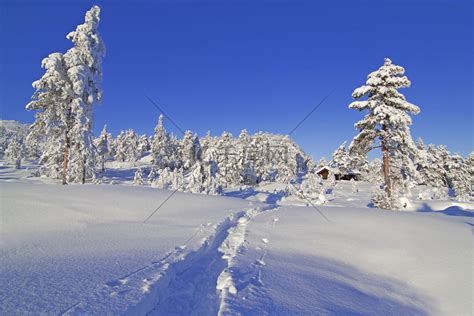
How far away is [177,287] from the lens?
4.49 meters

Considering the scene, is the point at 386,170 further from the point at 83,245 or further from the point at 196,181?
the point at 196,181

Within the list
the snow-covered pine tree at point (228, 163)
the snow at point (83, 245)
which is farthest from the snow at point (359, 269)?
the snow-covered pine tree at point (228, 163)

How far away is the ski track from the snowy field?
18mm

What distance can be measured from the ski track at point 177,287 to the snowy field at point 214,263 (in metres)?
0.02

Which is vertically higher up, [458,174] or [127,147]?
[127,147]

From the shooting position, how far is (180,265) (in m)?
5.17

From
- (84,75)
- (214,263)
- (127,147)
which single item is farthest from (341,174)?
(127,147)

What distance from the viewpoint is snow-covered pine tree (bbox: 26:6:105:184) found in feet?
63.4

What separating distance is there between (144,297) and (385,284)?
456 cm

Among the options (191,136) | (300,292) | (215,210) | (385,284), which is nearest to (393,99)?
(215,210)

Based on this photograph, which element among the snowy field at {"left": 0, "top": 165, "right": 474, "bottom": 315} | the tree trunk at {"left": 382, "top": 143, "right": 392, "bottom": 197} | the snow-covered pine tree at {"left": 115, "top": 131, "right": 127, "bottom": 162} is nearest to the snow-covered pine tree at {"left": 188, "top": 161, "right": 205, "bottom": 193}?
the tree trunk at {"left": 382, "top": 143, "right": 392, "bottom": 197}

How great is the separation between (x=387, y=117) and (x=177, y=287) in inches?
705

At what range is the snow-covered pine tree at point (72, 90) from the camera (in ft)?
63.4

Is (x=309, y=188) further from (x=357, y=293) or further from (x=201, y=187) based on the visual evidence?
(x=357, y=293)
